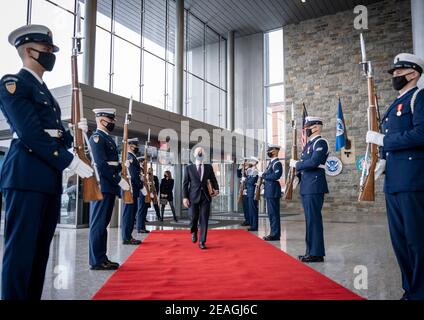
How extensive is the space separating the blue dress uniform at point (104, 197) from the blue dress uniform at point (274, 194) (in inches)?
133

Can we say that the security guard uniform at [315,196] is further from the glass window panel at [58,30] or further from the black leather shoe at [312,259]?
the glass window panel at [58,30]

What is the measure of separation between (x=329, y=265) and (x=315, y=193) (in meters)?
0.87

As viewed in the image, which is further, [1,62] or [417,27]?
[1,62]

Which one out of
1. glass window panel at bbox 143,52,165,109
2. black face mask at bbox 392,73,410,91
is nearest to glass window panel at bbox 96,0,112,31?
glass window panel at bbox 143,52,165,109

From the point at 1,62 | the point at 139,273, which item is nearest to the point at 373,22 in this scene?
the point at 1,62

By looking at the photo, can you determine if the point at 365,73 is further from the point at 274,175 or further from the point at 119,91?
the point at 119,91

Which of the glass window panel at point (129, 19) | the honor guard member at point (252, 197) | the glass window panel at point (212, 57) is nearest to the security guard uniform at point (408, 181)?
the honor guard member at point (252, 197)

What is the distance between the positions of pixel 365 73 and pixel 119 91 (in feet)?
28.4

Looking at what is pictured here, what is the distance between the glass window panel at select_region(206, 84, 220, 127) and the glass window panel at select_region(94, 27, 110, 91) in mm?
5948

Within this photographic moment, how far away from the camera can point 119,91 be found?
35.4ft

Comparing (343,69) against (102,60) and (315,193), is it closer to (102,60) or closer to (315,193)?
(102,60)

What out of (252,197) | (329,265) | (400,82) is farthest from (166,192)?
(400,82)

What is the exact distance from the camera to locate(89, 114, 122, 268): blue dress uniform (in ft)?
12.9
